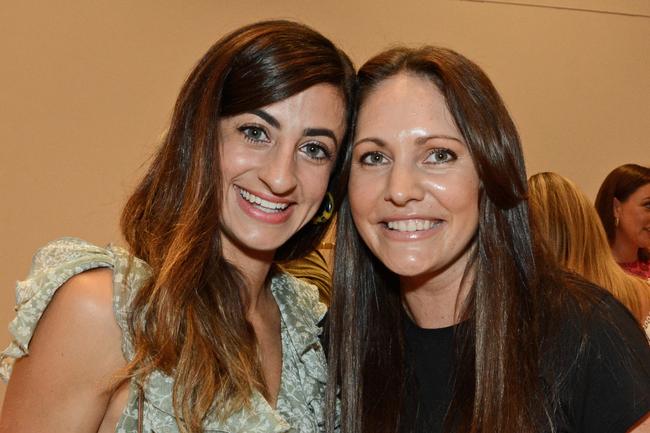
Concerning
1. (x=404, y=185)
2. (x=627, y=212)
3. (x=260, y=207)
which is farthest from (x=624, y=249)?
(x=260, y=207)

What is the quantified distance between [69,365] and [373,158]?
918mm

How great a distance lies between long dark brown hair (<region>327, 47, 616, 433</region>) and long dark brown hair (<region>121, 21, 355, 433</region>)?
0.29 m

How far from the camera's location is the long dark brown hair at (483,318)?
1801 mm

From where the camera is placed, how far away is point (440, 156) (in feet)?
6.34

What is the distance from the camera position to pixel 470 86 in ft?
6.29

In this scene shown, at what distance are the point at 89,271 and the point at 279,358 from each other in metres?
0.60

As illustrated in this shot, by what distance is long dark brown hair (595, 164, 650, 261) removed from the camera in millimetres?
4762

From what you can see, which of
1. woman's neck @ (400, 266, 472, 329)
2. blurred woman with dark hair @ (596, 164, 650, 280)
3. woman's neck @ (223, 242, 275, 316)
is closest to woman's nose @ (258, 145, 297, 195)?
woman's neck @ (223, 242, 275, 316)

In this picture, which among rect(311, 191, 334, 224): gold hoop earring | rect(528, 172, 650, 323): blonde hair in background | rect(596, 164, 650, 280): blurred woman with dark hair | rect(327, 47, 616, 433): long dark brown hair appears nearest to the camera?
rect(327, 47, 616, 433): long dark brown hair

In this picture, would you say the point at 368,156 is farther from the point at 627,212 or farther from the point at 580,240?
the point at 627,212

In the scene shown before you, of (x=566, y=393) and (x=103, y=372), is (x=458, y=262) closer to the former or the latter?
(x=566, y=393)

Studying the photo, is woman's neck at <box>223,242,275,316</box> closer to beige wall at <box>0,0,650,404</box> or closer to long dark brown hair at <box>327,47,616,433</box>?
long dark brown hair at <box>327,47,616,433</box>

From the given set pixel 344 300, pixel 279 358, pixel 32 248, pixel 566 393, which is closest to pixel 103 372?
pixel 279 358

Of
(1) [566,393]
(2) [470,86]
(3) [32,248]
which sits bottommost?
(3) [32,248]
